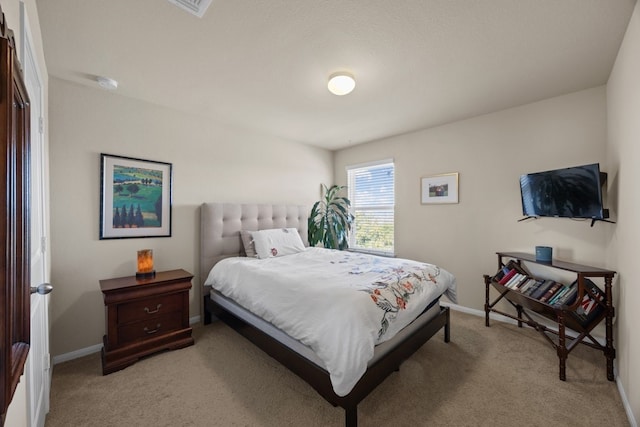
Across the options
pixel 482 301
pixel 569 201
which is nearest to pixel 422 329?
pixel 482 301

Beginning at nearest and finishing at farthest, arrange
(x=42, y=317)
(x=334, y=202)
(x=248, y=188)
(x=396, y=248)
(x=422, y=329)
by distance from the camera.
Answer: (x=42, y=317)
(x=422, y=329)
(x=248, y=188)
(x=396, y=248)
(x=334, y=202)

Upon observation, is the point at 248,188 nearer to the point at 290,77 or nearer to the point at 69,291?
the point at 290,77

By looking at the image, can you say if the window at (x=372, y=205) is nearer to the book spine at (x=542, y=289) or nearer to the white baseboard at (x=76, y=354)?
the book spine at (x=542, y=289)

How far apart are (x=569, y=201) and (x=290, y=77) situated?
2.79 meters

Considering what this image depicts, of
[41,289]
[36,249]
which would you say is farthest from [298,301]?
[36,249]

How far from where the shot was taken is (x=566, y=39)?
74.0 inches

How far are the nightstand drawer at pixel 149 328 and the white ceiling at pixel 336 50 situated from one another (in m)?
2.20

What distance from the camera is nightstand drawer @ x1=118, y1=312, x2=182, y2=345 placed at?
2299 mm

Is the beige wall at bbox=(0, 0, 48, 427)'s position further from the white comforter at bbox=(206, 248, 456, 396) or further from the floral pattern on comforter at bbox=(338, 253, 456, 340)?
the floral pattern on comforter at bbox=(338, 253, 456, 340)

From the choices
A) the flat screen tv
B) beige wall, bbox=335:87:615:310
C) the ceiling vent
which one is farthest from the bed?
the ceiling vent

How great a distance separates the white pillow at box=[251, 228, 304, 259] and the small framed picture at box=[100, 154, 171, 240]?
1009 mm

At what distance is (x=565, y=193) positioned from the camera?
245cm

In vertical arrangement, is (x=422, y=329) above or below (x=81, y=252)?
below

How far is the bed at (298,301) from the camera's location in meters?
1.61
